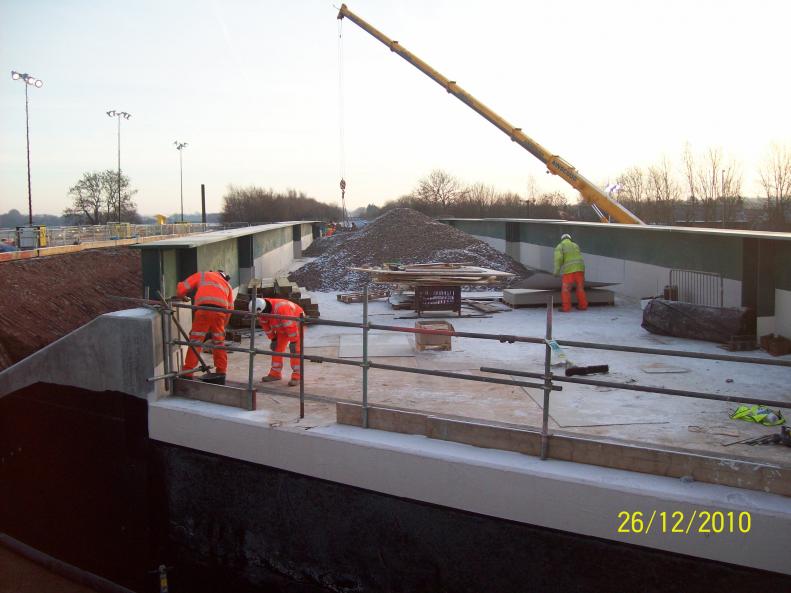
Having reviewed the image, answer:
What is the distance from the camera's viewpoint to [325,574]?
6387 millimetres

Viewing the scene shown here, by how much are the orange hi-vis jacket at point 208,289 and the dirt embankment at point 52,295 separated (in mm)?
10711

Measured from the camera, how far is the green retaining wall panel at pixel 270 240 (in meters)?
19.1

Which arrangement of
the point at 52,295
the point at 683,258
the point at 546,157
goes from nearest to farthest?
1. the point at 683,258
2. the point at 52,295
3. the point at 546,157

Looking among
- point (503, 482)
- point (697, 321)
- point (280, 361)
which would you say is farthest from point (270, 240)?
point (503, 482)

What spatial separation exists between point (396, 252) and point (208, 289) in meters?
14.7

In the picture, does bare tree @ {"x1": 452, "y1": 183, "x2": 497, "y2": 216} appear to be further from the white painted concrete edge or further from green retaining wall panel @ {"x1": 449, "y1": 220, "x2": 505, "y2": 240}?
the white painted concrete edge


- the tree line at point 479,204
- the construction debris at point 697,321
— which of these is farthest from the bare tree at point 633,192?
the construction debris at point 697,321

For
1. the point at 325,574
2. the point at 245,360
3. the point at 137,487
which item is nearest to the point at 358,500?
the point at 325,574

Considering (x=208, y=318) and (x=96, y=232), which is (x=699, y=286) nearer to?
(x=208, y=318)

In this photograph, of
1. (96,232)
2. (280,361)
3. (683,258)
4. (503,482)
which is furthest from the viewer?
(96,232)

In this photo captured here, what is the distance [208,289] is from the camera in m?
8.18

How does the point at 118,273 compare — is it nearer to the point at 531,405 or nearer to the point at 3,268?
the point at 3,268

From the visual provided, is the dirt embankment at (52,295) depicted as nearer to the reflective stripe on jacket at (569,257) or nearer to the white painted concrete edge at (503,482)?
the white painted concrete edge at (503,482)

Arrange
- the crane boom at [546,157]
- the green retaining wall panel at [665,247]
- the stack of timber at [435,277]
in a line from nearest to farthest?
the green retaining wall panel at [665,247] → the stack of timber at [435,277] → the crane boom at [546,157]
